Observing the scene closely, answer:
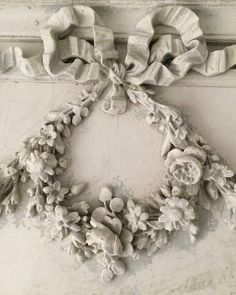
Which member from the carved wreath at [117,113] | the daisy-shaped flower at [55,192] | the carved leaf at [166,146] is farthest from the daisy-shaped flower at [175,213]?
the daisy-shaped flower at [55,192]

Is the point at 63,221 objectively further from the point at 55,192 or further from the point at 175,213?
the point at 175,213

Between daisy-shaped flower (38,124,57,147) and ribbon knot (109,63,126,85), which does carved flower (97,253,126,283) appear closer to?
daisy-shaped flower (38,124,57,147)

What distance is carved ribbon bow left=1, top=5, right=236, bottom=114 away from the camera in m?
1.31

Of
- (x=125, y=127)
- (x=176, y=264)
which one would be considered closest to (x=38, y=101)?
(x=125, y=127)

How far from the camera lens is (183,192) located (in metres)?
1.26

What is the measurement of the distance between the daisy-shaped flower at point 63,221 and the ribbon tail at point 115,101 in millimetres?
293

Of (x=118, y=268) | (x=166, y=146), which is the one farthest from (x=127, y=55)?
(x=118, y=268)

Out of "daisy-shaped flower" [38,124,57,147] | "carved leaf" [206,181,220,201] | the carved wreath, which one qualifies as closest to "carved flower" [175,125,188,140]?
the carved wreath

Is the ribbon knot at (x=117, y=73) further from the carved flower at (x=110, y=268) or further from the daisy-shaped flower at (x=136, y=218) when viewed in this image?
the carved flower at (x=110, y=268)

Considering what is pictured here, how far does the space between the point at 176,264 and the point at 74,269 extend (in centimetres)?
26

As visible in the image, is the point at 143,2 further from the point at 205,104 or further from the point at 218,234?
the point at 218,234

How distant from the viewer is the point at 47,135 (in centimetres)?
131

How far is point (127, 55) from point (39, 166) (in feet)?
1.24

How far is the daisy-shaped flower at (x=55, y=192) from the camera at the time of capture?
126cm
